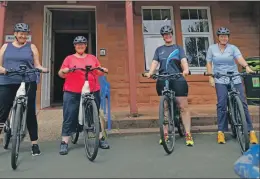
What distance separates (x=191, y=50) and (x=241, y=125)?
433cm

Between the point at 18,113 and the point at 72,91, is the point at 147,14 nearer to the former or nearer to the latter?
the point at 72,91

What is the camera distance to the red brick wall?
22.0 ft

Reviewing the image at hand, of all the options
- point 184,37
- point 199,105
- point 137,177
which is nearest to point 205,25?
point 184,37

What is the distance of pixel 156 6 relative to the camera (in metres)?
7.29

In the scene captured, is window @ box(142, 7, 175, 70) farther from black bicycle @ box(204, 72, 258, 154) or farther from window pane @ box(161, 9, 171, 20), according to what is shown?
black bicycle @ box(204, 72, 258, 154)

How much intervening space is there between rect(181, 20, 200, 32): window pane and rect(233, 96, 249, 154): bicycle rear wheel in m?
4.31

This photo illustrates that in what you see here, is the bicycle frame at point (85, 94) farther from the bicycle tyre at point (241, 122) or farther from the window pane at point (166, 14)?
the window pane at point (166, 14)

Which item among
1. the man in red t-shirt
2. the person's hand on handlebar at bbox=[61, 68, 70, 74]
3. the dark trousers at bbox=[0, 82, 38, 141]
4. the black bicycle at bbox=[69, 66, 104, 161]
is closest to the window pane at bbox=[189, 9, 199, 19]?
the man in red t-shirt

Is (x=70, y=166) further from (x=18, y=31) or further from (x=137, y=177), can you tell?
(x=18, y=31)

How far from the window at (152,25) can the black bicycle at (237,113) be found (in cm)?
347

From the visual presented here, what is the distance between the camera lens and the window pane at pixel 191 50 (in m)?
Result: 7.23

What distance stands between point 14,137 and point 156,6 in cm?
564

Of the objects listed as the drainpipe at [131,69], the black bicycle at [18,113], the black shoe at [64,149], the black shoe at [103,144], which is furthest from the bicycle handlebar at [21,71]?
the drainpipe at [131,69]

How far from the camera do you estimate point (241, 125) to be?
10.6ft
